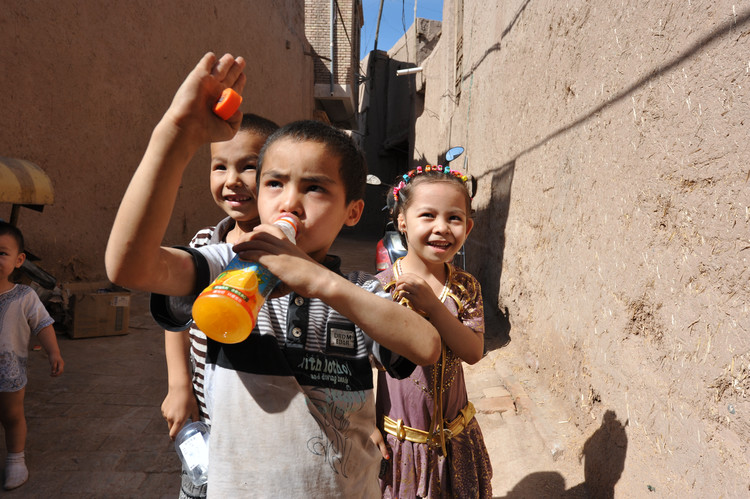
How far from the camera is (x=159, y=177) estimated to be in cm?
78

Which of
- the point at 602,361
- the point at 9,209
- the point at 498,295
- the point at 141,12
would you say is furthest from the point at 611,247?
the point at 141,12

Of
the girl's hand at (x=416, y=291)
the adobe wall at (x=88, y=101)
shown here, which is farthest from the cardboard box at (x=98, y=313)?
the girl's hand at (x=416, y=291)

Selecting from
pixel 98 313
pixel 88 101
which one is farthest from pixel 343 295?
pixel 88 101

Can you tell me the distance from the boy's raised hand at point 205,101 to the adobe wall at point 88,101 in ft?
14.6

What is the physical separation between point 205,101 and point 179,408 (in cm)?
102

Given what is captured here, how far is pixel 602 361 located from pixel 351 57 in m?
15.8

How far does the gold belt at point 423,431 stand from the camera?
5.63 feet

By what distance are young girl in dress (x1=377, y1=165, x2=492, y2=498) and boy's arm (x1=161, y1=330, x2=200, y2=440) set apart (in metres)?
0.72

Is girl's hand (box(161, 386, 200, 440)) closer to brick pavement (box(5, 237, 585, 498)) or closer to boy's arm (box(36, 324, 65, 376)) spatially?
brick pavement (box(5, 237, 585, 498))

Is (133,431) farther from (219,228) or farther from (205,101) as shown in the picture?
(205,101)

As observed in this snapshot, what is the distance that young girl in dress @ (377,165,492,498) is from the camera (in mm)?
1715

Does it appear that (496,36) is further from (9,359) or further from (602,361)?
(9,359)

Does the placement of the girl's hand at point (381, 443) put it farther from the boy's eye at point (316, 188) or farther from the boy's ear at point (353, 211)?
the boy's eye at point (316, 188)

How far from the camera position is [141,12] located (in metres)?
5.82
